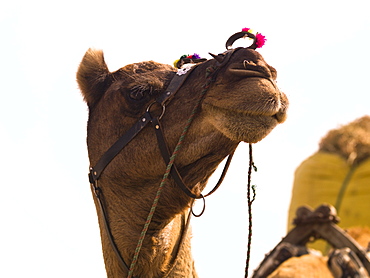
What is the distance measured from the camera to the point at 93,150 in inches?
165

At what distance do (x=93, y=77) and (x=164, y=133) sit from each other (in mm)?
791

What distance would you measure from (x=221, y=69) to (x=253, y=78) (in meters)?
0.27

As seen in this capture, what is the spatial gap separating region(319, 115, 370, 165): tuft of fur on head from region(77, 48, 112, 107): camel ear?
7.85 feet

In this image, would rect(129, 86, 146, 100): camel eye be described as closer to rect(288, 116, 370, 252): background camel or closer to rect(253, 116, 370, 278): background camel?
rect(253, 116, 370, 278): background camel

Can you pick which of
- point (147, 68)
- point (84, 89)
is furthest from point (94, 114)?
point (147, 68)

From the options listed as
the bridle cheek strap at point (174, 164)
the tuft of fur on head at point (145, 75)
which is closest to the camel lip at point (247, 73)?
the bridle cheek strap at point (174, 164)

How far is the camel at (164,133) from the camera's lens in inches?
133

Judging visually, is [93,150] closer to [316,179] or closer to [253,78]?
[253,78]

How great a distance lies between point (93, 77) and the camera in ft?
14.1

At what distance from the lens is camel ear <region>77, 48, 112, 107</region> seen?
14.0 feet

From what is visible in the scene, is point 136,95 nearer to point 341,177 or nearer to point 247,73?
point 247,73

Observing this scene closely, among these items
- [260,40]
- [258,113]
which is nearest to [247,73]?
[258,113]

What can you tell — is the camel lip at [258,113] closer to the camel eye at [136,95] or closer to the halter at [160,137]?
the halter at [160,137]

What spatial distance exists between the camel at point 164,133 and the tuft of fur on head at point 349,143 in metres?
1.97
